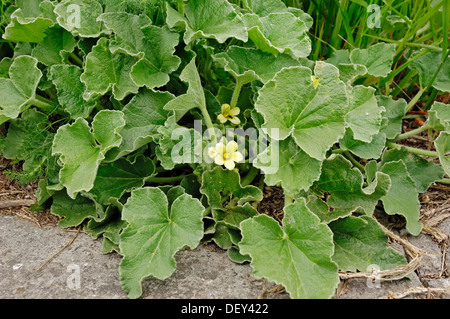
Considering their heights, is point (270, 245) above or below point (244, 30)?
below

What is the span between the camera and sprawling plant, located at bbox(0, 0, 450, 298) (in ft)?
5.82

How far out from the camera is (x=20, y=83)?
209 centimetres

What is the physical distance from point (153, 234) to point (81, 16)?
1.04m

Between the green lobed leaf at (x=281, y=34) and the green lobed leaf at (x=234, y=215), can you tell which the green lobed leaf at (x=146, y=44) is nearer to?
the green lobed leaf at (x=281, y=34)

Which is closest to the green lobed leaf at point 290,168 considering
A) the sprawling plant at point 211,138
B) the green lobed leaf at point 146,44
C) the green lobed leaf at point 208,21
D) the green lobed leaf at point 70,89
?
the sprawling plant at point 211,138

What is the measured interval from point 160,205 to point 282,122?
58 centimetres

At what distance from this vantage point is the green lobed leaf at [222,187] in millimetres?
1959

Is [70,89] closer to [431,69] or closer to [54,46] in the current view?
[54,46]

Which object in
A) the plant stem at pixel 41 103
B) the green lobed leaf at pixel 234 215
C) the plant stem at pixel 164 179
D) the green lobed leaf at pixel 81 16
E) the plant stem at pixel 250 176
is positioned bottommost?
the plant stem at pixel 164 179

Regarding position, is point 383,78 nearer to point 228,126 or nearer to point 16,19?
point 228,126

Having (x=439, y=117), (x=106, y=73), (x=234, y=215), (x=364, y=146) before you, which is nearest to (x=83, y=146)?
(x=106, y=73)

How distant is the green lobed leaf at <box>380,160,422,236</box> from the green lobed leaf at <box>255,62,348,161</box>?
1.40 feet

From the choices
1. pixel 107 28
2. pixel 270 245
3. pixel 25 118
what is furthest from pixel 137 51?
pixel 270 245

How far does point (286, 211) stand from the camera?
175 cm
